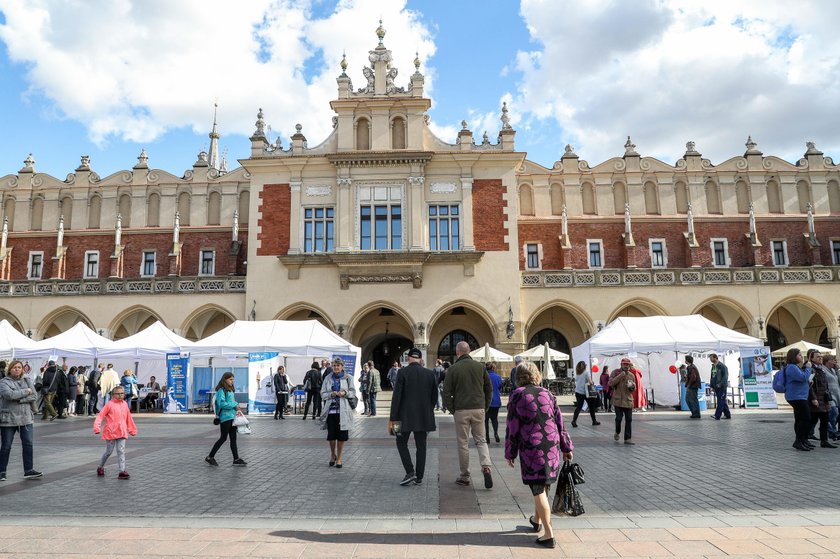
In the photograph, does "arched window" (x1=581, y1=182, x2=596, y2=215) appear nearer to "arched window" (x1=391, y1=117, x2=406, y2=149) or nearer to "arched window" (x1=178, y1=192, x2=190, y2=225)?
"arched window" (x1=391, y1=117, x2=406, y2=149)

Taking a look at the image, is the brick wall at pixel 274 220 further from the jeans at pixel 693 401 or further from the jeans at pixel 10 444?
the jeans at pixel 10 444

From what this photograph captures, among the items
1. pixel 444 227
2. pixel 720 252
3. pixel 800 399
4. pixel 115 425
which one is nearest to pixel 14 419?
pixel 115 425

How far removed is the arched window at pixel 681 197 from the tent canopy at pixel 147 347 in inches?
979

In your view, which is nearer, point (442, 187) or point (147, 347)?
point (147, 347)

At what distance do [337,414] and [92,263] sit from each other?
28.3m

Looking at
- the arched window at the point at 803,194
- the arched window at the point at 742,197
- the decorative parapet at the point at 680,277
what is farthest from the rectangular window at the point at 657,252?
the arched window at the point at 803,194

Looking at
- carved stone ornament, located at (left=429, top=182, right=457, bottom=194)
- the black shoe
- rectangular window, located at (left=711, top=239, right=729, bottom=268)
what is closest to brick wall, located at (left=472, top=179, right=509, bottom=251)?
carved stone ornament, located at (left=429, top=182, right=457, bottom=194)

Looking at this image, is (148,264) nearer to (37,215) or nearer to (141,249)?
(141,249)

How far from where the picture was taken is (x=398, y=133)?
28688mm

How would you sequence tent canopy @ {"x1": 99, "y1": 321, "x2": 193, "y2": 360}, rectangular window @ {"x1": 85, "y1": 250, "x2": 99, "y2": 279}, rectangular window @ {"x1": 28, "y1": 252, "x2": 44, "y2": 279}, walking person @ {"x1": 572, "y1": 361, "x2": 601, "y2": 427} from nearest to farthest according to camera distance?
→ walking person @ {"x1": 572, "y1": 361, "x2": 601, "y2": 427} → tent canopy @ {"x1": 99, "y1": 321, "x2": 193, "y2": 360} → rectangular window @ {"x1": 85, "y1": 250, "x2": 99, "y2": 279} → rectangular window @ {"x1": 28, "y1": 252, "x2": 44, "y2": 279}

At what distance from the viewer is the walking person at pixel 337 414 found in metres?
9.69

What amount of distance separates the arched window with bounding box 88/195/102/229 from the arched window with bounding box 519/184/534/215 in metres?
22.5

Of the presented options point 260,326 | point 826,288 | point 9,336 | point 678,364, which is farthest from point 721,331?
point 9,336

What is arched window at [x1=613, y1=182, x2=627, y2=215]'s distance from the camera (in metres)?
32.4
